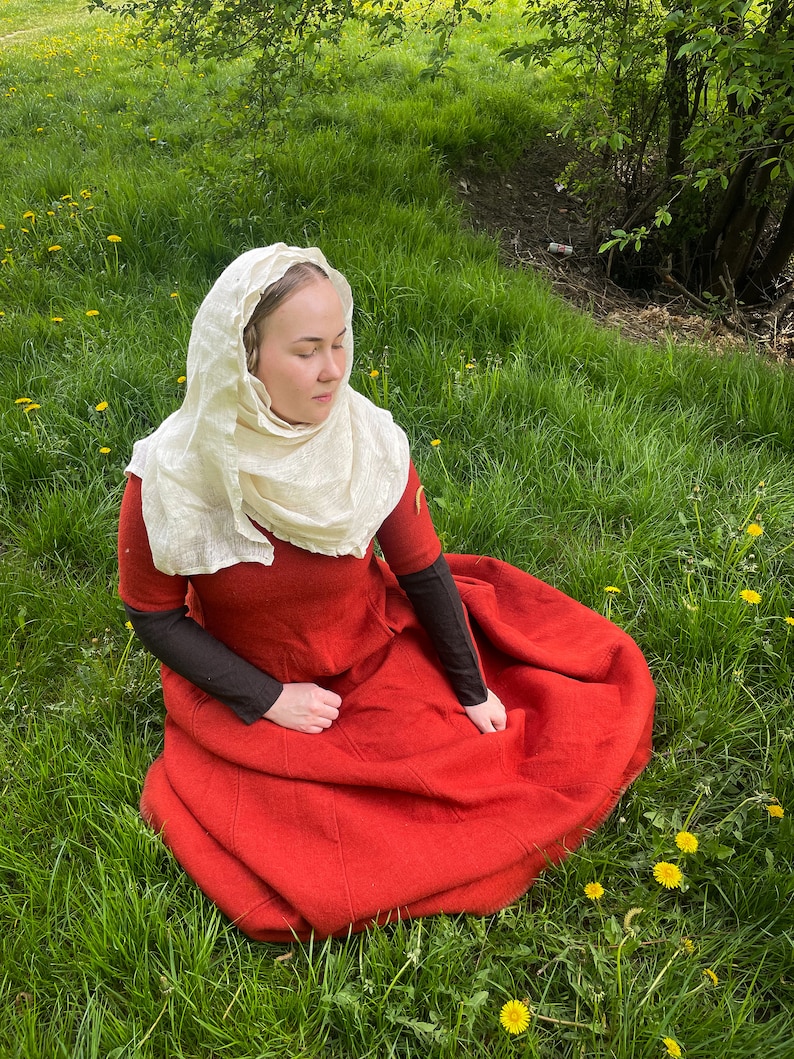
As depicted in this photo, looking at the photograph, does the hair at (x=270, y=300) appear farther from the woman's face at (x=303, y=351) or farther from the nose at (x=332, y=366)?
the nose at (x=332, y=366)

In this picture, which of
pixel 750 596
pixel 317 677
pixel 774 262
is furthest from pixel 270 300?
pixel 774 262

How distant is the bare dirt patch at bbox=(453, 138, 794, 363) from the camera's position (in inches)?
179

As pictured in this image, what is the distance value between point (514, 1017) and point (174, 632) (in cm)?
111

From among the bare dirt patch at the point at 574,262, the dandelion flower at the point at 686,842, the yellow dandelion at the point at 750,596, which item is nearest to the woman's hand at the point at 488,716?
the dandelion flower at the point at 686,842

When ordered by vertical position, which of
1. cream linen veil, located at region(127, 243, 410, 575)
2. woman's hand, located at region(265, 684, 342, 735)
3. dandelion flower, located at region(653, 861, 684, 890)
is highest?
cream linen veil, located at region(127, 243, 410, 575)

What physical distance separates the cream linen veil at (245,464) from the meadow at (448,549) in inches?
31.9

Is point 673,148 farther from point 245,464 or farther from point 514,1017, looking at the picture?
point 514,1017

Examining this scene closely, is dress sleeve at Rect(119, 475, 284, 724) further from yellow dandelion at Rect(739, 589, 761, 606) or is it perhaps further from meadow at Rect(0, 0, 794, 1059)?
yellow dandelion at Rect(739, 589, 761, 606)

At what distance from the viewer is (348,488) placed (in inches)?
71.6

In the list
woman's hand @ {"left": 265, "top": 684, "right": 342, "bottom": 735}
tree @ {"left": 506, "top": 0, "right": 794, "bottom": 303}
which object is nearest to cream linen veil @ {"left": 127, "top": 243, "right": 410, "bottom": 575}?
Answer: woman's hand @ {"left": 265, "top": 684, "right": 342, "bottom": 735}

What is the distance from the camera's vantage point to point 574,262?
5211mm

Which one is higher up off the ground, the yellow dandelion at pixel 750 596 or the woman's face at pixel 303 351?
the woman's face at pixel 303 351

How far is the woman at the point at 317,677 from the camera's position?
1.62 m

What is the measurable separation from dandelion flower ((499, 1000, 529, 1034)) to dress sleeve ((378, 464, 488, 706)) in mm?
756
